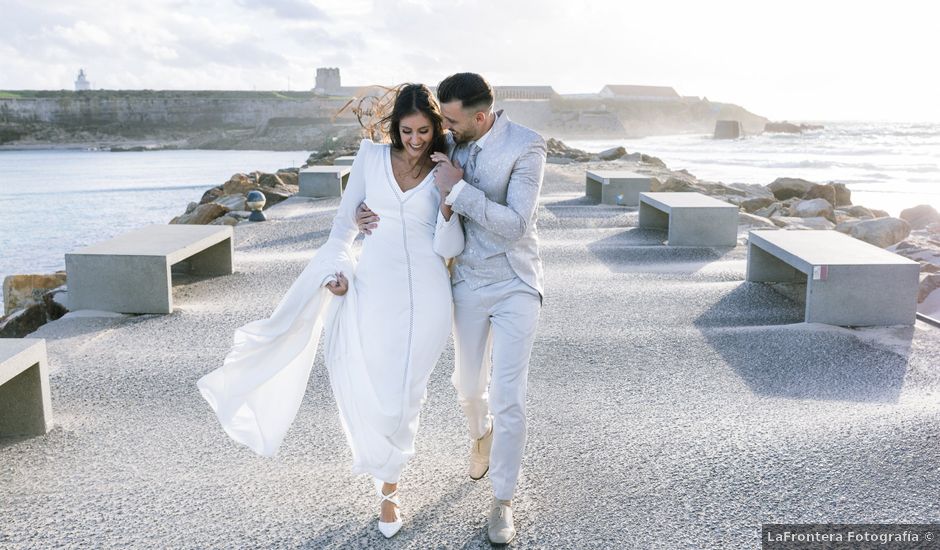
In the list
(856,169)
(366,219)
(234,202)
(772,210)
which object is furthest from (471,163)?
(856,169)

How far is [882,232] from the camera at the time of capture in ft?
40.3

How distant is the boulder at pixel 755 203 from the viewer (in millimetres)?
16203

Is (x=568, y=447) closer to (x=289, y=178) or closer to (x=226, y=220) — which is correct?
(x=226, y=220)

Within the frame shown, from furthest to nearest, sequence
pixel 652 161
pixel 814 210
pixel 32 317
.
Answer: pixel 652 161 → pixel 814 210 → pixel 32 317

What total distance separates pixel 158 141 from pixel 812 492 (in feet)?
288

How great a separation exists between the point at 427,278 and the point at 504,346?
0.39m

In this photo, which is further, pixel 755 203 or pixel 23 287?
pixel 755 203

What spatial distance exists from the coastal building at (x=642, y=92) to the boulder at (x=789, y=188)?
12155cm

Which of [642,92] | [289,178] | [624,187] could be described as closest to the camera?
[624,187]

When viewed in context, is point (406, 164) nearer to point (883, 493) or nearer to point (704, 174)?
point (883, 493)

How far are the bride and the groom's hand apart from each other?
6 centimetres

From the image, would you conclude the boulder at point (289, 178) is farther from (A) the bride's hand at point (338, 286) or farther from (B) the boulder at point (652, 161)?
(A) the bride's hand at point (338, 286)

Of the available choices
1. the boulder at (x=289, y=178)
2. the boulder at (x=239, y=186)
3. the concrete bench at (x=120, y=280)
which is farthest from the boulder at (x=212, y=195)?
the concrete bench at (x=120, y=280)

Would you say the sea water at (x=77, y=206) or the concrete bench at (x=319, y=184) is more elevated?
the concrete bench at (x=319, y=184)
